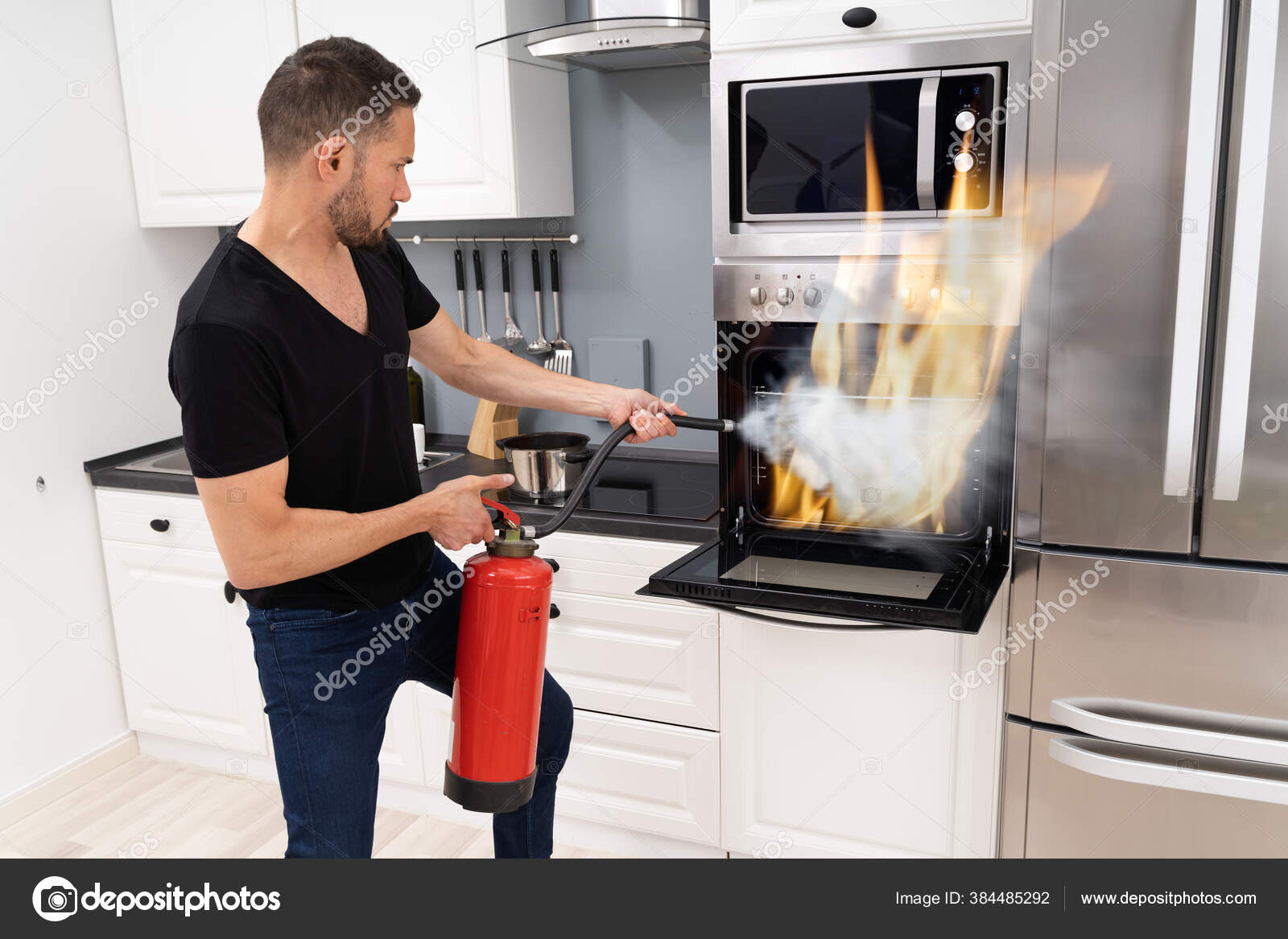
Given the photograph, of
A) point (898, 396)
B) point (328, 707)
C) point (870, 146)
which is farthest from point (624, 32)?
point (328, 707)

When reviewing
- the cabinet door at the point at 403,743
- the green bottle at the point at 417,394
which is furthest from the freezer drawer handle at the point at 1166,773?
the green bottle at the point at 417,394

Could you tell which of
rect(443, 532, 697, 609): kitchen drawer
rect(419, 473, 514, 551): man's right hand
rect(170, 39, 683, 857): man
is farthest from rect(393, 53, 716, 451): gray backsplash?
rect(419, 473, 514, 551): man's right hand

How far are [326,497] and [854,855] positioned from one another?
1163 mm

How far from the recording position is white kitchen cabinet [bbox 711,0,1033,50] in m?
1.57

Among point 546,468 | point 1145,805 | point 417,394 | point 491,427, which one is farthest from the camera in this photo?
point 417,394

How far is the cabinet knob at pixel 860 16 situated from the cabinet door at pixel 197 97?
1.28 metres

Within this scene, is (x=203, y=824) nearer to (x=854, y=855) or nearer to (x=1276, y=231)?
(x=854, y=855)

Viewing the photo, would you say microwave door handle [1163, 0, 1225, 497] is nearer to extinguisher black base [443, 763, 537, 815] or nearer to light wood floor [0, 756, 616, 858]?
extinguisher black base [443, 763, 537, 815]

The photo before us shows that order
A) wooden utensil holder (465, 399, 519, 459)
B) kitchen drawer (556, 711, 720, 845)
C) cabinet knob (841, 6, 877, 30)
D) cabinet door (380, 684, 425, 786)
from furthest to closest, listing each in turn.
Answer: wooden utensil holder (465, 399, 519, 459)
cabinet door (380, 684, 425, 786)
kitchen drawer (556, 711, 720, 845)
cabinet knob (841, 6, 877, 30)

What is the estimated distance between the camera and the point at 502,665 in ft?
4.83

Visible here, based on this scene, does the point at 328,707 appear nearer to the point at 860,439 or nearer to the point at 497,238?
the point at 860,439

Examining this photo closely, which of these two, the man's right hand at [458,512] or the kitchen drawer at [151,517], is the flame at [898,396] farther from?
the kitchen drawer at [151,517]

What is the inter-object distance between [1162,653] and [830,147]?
953 millimetres

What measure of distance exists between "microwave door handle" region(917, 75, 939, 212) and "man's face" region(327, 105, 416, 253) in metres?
0.76
